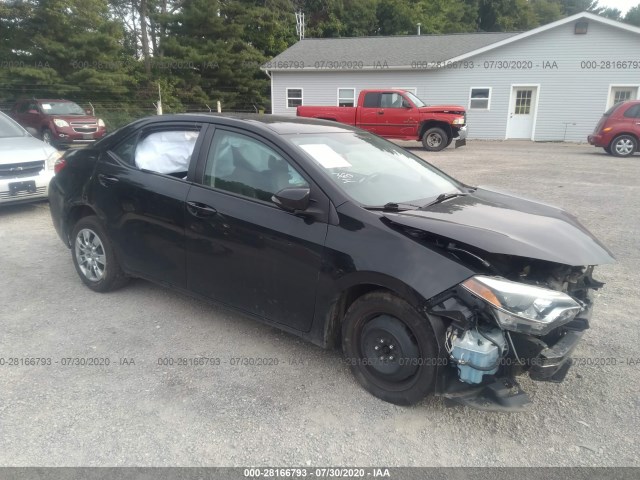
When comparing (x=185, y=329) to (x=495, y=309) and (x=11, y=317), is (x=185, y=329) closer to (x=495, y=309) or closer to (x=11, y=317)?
(x=11, y=317)

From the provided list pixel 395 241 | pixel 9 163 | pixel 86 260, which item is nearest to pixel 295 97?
pixel 9 163

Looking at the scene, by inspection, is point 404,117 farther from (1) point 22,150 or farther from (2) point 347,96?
(1) point 22,150

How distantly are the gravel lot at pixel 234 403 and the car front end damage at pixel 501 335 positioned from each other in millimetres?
286

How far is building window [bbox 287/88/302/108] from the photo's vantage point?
2427 centimetres

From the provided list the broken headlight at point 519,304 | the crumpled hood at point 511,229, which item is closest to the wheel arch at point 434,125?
the crumpled hood at point 511,229

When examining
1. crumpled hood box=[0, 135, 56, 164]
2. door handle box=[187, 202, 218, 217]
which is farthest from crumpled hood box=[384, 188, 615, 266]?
crumpled hood box=[0, 135, 56, 164]

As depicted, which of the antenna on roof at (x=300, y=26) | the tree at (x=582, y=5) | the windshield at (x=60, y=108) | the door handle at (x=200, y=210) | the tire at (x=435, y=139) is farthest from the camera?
the tree at (x=582, y=5)

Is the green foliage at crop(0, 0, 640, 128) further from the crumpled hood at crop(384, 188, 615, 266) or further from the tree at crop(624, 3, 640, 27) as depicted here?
the crumpled hood at crop(384, 188, 615, 266)

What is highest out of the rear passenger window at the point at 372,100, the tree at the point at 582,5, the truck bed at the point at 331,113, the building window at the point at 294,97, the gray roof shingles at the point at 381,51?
the tree at the point at 582,5

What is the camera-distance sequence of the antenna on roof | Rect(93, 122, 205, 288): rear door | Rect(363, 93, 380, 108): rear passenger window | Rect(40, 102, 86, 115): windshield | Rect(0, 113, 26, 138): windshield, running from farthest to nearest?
1. the antenna on roof
2. Rect(363, 93, 380, 108): rear passenger window
3. Rect(40, 102, 86, 115): windshield
4. Rect(0, 113, 26, 138): windshield
5. Rect(93, 122, 205, 288): rear door

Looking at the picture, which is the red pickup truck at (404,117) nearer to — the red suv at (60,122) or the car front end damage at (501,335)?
the red suv at (60,122)

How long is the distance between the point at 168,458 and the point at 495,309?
1826 millimetres

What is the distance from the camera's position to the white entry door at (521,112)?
842 inches

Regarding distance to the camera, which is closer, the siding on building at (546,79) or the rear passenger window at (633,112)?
the rear passenger window at (633,112)
